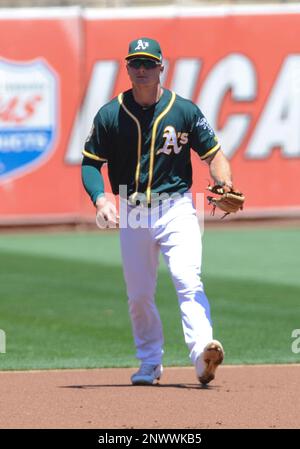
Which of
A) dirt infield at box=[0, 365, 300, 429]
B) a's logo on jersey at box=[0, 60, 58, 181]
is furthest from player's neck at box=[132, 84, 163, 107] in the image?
a's logo on jersey at box=[0, 60, 58, 181]

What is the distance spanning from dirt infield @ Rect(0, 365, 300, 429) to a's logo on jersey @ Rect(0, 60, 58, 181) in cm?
1145

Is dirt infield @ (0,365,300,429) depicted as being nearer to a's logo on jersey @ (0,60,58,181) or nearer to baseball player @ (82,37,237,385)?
baseball player @ (82,37,237,385)

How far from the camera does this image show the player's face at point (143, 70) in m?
8.57

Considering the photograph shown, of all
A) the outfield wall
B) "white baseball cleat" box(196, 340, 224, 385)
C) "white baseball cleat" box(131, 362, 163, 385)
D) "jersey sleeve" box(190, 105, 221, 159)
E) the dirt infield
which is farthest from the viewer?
the outfield wall

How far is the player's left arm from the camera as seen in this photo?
8.64 meters

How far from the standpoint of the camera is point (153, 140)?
864cm

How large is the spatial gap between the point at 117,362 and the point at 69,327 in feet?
5.51

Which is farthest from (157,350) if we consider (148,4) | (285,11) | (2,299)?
(148,4)

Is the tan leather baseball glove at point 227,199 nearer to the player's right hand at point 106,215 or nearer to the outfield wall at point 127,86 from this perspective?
the player's right hand at point 106,215

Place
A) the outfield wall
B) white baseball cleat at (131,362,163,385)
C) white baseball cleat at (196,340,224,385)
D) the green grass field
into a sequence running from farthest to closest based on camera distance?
the outfield wall, the green grass field, white baseball cleat at (131,362,163,385), white baseball cleat at (196,340,224,385)

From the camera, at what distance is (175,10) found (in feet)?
70.4

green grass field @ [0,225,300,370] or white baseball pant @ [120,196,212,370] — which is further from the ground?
white baseball pant @ [120,196,212,370]

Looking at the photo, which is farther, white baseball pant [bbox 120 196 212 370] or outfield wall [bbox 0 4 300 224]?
outfield wall [bbox 0 4 300 224]

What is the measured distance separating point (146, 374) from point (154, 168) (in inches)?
58.5
